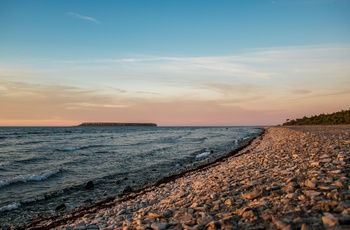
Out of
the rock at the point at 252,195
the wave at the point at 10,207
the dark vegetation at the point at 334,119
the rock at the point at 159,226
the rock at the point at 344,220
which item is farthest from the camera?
the dark vegetation at the point at 334,119

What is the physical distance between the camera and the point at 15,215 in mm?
11547

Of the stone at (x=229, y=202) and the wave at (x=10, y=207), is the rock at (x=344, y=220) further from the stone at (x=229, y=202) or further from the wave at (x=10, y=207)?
the wave at (x=10, y=207)

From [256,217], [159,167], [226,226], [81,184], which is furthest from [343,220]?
[159,167]

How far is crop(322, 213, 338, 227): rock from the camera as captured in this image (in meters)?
4.62

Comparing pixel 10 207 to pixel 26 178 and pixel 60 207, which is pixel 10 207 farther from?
pixel 26 178

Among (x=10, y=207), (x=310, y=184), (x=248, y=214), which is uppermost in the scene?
(x=310, y=184)

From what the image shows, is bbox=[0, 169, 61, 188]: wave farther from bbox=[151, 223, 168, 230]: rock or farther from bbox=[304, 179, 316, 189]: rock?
bbox=[304, 179, 316, 189]: rock

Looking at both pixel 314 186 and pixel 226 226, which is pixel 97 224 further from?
pixel 314 186

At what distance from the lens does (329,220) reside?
4.70m

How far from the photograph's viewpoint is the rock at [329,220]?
4.62 meters

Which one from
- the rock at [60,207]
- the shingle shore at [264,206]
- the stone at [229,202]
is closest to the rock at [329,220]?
the shingle shore at [264,206]

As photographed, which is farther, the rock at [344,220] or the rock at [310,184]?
the rock at [310,184]

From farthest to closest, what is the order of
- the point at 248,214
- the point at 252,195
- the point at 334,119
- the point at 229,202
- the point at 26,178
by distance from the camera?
1. the point at 334,119
2. the point at 26,178
3. the point at 252,195
4. the point at 229,202
5. the point at 248,214

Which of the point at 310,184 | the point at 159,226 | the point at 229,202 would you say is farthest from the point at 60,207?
the point at 310,184
